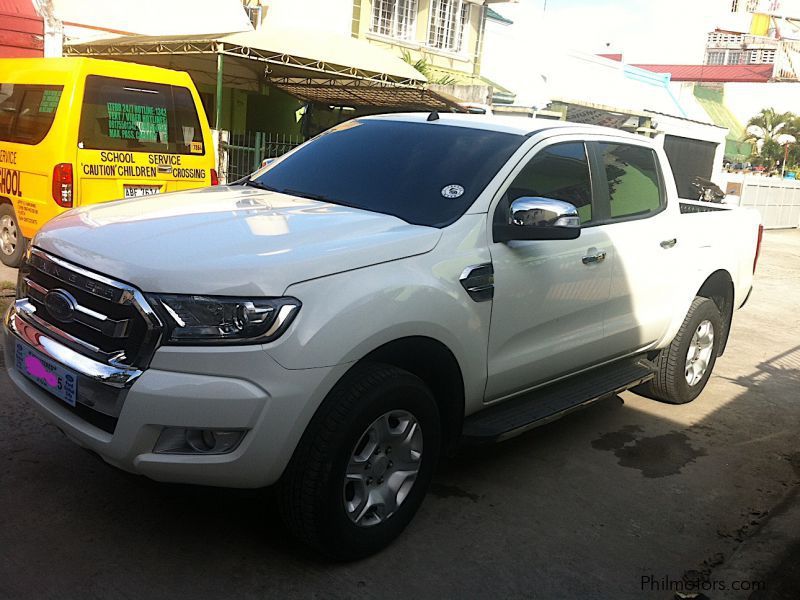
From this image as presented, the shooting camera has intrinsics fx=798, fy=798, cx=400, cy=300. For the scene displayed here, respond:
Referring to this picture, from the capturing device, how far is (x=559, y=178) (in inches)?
168

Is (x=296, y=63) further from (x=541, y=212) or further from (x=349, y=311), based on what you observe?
(x=349, y=311)

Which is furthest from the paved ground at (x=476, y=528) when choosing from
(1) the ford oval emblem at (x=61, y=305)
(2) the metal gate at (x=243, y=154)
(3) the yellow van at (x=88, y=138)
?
(2) the metal gate at (x=243, y=154)

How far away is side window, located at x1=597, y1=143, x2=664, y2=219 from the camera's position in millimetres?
4617

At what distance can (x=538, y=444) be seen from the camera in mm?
4758

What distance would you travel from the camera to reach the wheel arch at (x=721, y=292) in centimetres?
557

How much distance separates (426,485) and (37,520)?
166 cm

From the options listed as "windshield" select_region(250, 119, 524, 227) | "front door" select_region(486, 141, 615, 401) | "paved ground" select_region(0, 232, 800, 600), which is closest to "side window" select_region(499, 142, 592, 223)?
"front door" select_region(486, 141, 615, 401)

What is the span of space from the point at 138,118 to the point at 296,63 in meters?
6.63

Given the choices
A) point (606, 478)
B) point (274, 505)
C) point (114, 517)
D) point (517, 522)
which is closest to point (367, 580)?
point (274, 505)

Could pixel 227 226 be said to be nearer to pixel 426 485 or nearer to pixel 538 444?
pixel 426 485

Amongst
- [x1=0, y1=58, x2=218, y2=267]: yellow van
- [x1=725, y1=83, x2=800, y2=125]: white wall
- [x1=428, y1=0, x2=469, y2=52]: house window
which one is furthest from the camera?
[x1=725, y1=83, x2=800, y2=125]: white wall

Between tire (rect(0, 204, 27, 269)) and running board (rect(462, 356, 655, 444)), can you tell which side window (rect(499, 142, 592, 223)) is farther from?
tire (rect(0, 204, 27, 269))

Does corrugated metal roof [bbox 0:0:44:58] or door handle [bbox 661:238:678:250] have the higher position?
corrugated metal roof [bbox 0:0:44:58]

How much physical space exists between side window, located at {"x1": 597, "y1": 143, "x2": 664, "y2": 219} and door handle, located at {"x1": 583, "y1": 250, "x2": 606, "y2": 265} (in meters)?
0.36
